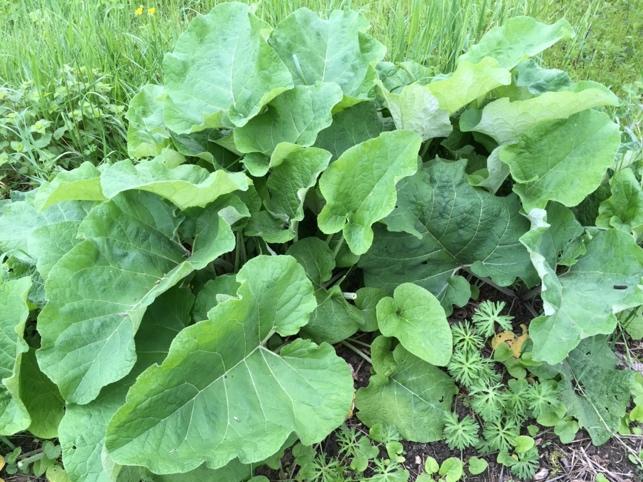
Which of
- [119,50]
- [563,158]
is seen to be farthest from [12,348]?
[119,50]

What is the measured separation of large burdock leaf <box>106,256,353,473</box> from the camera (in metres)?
1.51

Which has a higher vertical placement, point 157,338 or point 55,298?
point 55,298

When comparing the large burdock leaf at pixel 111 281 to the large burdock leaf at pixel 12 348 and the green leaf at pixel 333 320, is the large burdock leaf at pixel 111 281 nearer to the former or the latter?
the large burdock leaf at pixel 12 348

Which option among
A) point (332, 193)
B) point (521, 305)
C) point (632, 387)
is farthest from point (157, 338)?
point (632, 387)

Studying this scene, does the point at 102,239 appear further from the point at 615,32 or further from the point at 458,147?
the point at 615,32

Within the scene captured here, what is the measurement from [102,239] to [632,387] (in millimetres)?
1682

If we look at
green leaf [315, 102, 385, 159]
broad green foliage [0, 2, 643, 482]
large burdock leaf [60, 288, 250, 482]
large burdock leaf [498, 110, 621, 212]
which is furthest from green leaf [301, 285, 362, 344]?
large burdock leaf [498, 110, 621, 212]

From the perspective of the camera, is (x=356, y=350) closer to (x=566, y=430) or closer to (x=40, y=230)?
(x=566, y=430)

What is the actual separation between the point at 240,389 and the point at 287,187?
656mm

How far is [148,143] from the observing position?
2.29 m

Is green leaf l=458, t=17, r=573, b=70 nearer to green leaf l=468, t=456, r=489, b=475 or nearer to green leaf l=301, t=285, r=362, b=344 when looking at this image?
green leaf l=301, t=285, r=362, b=344

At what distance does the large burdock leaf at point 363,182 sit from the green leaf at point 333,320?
0.23 meters

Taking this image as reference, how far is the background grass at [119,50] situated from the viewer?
2986 millimetres

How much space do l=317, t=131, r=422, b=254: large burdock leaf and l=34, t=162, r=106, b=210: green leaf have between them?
0.66m
